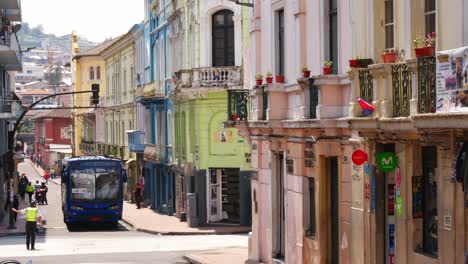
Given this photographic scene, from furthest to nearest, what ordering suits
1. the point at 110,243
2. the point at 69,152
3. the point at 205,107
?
the point at 69,152 → the point at 205,107 → the point at 110,243

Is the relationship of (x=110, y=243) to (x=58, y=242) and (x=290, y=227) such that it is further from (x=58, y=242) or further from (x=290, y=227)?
(x=290, y=227)

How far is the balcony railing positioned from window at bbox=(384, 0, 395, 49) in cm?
2177

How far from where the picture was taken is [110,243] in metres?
34.8

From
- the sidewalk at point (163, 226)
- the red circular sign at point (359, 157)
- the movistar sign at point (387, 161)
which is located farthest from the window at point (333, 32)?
the sidewalk at point (163, 226)

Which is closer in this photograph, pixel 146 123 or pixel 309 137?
pixel 309 137

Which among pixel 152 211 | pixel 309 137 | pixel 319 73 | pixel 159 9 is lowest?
pixel 152 211

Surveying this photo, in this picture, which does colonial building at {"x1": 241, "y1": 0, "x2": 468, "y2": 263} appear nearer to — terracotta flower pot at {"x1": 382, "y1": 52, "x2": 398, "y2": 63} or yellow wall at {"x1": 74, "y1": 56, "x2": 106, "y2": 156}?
terracotta flower pot at {"x1": 382, "y1": 52, "x2": 398, "y2": 63}

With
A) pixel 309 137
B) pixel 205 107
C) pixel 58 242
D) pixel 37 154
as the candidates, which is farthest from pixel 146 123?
pixel 37 154

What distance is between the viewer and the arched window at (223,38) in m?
40.9

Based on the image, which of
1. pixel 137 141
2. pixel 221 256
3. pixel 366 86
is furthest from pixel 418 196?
pixel 137 141

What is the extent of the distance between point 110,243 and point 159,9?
21.3m

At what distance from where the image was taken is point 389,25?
17.8 metres

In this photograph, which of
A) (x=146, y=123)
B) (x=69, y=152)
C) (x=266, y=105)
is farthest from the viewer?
(x=69, y=152)

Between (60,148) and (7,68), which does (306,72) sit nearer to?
(7,68)
